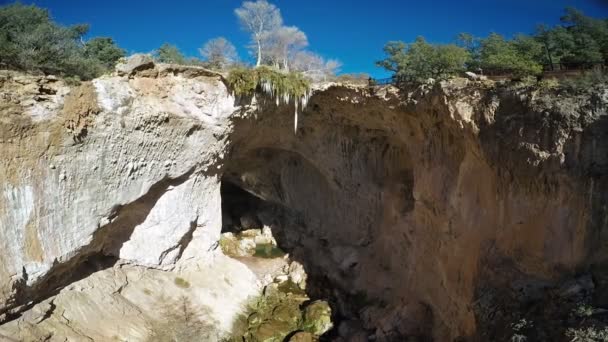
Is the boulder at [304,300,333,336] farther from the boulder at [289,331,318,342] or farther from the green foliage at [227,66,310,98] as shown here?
the green foliage at [227,66,310,98]

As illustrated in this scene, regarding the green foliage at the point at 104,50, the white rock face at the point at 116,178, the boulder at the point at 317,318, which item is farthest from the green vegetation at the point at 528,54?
the green foliage at the point at 104,50

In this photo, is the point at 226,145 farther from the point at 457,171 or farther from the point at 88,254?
the point at 457,171

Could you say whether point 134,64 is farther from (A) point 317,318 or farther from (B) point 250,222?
(B) point 250,222

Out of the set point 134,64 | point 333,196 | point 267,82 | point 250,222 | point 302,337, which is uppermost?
point 267,82

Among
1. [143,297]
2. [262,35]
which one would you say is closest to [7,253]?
[143,297]

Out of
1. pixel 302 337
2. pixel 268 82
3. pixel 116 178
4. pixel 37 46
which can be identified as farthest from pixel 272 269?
pixel 37 46

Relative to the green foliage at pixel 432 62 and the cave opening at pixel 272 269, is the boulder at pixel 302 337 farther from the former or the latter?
the green foliage at pixel 432 62

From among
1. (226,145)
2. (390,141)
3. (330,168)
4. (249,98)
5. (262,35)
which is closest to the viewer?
(249,98)
